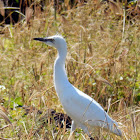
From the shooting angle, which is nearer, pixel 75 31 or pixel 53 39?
pixel 53 39

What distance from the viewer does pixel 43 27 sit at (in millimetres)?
5066

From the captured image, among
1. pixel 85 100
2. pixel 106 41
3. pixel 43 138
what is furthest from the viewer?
pixel 106 41

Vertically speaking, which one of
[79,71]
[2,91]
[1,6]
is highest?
[1,6]

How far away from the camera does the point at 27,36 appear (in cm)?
530

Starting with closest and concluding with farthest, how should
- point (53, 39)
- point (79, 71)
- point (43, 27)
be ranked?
point (53, 39) → point (79, 71) → point (43, 27)

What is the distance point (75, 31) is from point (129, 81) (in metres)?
0.95

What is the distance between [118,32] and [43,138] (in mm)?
2462

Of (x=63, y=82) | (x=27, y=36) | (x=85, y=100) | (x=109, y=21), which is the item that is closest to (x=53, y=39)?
(x=63, y=82)

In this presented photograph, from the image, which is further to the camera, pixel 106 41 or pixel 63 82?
pixel 106 41

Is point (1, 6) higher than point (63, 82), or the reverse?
point (1, 6)

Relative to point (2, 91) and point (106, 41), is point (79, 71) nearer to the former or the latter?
point (106, 41)

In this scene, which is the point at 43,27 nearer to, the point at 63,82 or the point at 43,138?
the point at 63,82

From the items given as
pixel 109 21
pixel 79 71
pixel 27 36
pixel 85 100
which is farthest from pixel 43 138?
pixel 27 36

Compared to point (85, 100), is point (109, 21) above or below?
above
